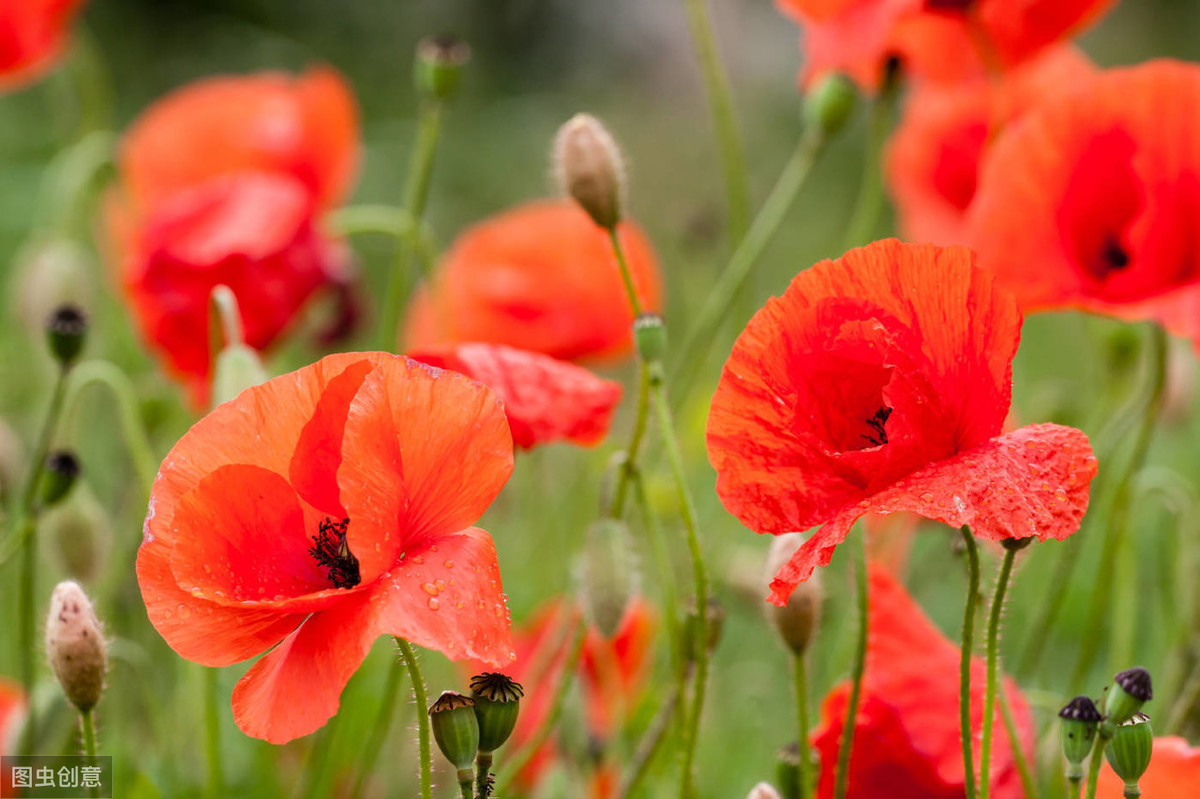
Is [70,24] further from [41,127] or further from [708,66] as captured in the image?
[41,127]

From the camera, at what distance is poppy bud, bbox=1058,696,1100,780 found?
0.61m

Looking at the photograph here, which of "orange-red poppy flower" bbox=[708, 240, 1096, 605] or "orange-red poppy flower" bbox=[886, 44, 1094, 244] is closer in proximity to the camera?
"orange-red poppy flower" bbox=[708, 240, 1096, 605]

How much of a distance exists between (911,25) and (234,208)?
2.28 ft

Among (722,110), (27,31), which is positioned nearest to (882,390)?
(722,110)

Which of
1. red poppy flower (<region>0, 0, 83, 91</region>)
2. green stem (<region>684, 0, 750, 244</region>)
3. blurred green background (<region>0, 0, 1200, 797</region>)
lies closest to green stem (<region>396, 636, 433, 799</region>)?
blurred green background (<region>0, 0, 1200, 797</region>)

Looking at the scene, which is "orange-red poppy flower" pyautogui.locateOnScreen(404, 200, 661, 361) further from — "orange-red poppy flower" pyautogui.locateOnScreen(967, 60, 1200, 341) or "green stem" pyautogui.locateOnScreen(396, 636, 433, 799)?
"green stem" pyautogui.locateOnScreen(396, 636, 433, 799)

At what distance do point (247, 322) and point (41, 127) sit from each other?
390 cm

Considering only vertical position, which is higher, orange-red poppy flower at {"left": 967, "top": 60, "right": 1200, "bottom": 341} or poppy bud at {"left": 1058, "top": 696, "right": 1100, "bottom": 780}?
orange-red poppy flower at {"left": 967, "top": 60, "right": 1200, "bottom": 341}

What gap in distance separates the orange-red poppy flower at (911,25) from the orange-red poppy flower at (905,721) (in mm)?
539

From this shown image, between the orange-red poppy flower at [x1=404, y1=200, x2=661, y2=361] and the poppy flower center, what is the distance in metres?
0.67

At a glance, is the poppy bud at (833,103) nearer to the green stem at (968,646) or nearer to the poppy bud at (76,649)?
the green stem at (968,646)

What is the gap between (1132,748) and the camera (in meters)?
0.60

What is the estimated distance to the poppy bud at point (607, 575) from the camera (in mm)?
850

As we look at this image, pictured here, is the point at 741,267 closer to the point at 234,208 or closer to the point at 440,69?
the point at 440,69
